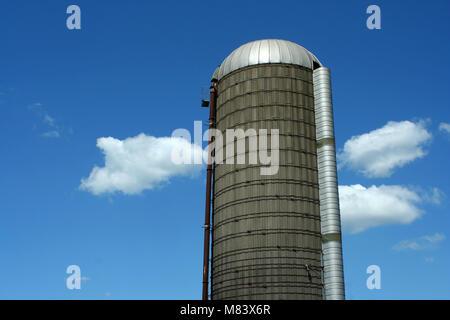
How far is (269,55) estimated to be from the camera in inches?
2344

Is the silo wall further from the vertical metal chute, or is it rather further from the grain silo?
the vertical metal chute

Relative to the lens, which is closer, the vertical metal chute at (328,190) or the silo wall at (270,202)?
the vertical metal chute at (328,190)

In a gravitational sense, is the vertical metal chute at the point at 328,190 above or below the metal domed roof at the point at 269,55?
below

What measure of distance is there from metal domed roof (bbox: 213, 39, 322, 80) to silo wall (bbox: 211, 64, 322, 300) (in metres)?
0.76

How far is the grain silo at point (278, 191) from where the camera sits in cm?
5225

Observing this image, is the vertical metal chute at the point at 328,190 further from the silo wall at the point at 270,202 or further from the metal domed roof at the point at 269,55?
the metal domed roof at the point at 269,55

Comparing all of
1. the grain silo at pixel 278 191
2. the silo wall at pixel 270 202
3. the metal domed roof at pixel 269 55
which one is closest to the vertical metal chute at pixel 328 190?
the grain silo at pixel 278 191

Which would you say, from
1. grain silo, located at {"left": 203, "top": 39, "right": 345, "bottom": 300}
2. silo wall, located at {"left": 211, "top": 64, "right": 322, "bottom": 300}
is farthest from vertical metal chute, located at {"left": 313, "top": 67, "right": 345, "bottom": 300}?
silo wall, located at {"left": 211, "top": 64, "right": 322, "bottom": 300}

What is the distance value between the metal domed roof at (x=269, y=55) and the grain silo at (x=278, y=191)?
120 millimetres

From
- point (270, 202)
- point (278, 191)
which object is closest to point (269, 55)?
point (278, 191)

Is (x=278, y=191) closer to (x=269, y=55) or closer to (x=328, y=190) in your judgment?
(x=328, y=190)

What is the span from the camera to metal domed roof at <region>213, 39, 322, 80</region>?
59500 millimetres

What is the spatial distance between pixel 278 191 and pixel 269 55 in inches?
612
